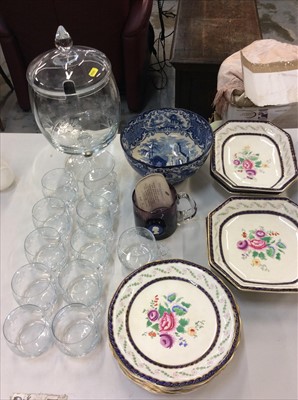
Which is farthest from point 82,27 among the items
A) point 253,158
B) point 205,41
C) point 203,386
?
point 203,386

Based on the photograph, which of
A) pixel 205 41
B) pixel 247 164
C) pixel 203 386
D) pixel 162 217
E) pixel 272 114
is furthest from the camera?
pixel 205 41

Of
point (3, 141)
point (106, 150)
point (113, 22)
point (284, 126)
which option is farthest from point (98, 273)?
point (113, 22)

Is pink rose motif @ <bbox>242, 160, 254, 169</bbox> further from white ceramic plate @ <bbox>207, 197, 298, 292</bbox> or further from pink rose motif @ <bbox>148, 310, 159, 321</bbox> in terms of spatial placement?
pink rose motif @ <bbox>148, 310, 159, 321</bbox>

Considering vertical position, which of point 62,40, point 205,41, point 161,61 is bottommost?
point 161,61

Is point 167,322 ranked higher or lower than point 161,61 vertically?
higher

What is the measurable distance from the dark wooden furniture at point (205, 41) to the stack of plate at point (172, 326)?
1.02 m

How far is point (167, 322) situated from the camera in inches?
24.7

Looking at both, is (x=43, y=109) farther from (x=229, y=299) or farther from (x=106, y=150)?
(x=229, y=299)

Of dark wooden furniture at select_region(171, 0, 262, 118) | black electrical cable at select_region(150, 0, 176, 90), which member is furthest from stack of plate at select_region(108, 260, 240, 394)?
black electrical cable at select_region(150, 0, 176, 90)

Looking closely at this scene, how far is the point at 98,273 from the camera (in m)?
0.71

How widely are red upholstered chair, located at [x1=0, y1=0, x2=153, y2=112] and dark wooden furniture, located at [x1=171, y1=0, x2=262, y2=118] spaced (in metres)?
0.19

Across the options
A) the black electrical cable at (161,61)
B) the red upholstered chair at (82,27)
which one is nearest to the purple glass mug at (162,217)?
the red upholstered chair at (82,27)

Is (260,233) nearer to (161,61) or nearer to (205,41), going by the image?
(205,41)

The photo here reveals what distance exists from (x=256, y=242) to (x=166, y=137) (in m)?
0.32
